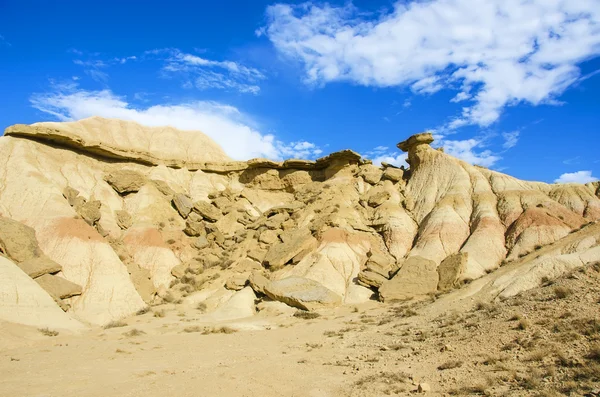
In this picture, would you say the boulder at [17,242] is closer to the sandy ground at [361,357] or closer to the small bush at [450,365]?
the sandy ground at [361,357]

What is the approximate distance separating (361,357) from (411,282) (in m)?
13.7

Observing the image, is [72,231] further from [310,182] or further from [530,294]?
[530,294]

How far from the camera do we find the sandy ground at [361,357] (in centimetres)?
964

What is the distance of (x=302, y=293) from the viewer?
26078 millimetres

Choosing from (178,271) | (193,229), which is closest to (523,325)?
(178,271)

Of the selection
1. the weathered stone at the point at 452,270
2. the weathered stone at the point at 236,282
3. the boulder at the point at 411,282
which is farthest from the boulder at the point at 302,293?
the weathered stone at the point at 452,270

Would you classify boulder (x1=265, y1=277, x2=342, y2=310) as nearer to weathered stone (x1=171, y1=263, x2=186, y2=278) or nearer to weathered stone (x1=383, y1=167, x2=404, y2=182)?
weathered stone (x1=171, y1=263, x2=186, y2=278)

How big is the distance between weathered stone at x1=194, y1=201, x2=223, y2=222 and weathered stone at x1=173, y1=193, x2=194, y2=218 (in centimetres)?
64

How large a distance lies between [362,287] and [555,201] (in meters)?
17.5

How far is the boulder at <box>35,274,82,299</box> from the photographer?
78.8 feet

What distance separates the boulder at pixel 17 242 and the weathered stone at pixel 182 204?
43.2 ft

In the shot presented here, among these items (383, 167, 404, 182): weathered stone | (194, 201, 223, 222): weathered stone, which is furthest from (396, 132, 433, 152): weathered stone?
(194, 201, 223, 222): weathered stone

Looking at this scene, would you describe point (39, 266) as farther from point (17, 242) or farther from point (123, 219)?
point (123, 219)

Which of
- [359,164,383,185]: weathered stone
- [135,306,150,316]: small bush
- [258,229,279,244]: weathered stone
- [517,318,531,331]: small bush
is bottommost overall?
[135,306,150,316]: small bush
